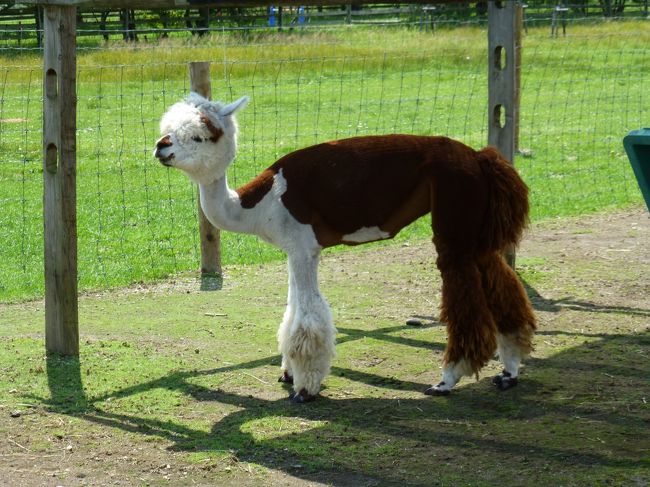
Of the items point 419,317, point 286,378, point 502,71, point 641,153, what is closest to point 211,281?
point 419,317

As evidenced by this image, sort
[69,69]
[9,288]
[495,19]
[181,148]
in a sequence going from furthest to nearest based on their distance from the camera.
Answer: [9,288]
[495,19]
[69,69]
[181,148]

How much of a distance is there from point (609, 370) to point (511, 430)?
132cm

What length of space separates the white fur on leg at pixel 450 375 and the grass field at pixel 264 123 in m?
3.76

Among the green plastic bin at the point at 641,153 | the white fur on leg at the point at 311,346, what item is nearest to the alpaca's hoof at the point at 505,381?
the white fur on leg at the point at 311,346

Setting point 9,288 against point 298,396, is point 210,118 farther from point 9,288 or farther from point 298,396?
point 9,288

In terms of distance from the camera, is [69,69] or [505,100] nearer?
[69,69]

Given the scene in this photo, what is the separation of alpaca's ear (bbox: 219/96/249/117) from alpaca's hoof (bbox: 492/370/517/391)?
2.21 meters

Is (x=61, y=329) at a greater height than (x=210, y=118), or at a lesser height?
lesser

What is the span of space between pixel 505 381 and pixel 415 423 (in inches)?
32.4

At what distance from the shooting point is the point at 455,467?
5.40 m

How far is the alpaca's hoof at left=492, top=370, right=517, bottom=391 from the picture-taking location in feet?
21.7

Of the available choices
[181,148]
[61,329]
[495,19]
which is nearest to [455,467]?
[181,148]

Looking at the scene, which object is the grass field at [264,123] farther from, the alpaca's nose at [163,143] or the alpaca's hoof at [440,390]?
the alpaca's hoof at [440,390]

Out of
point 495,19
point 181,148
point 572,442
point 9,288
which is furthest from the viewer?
point 9,288
